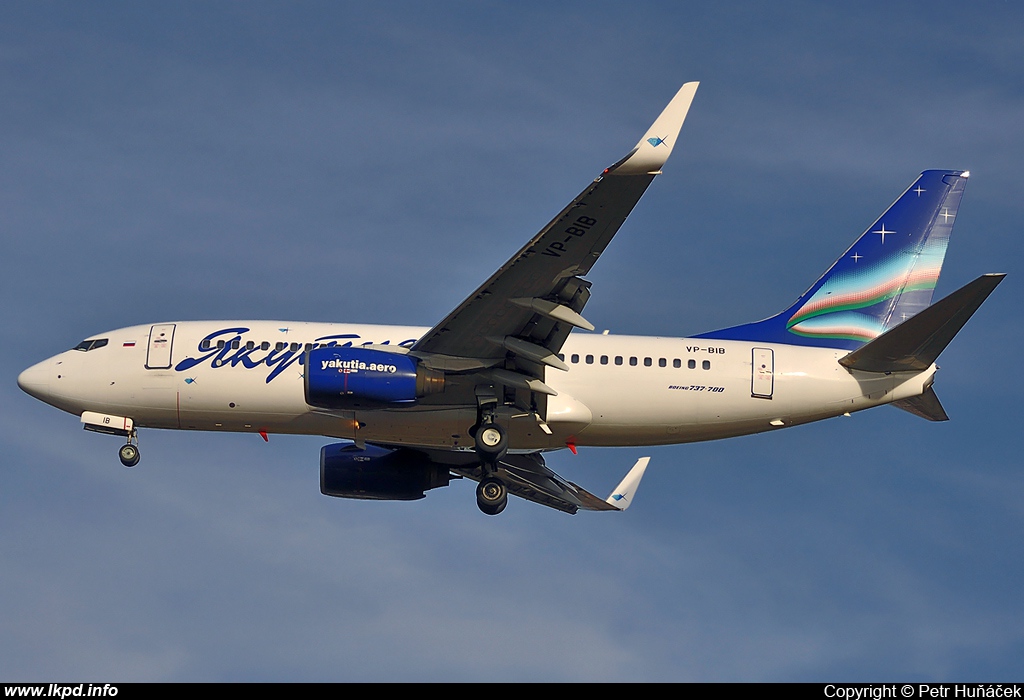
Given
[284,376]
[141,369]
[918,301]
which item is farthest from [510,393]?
[918,301]

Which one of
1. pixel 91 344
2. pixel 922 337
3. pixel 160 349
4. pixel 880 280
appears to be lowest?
pixel 922 337

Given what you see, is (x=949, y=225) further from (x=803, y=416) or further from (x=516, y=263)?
(x=516, y=263)

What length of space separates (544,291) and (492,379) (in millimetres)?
3798

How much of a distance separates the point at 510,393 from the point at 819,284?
10.1 m

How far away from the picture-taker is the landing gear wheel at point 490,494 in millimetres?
34875

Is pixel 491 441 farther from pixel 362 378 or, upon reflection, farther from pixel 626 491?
pixel 626 491

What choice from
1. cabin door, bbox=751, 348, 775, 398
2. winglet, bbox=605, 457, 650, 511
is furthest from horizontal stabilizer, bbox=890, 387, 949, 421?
winglet, bbox=605, 457, 650, 511

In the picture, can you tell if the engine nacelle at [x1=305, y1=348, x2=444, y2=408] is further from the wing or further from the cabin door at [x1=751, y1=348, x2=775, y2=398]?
the cabin door at [x1=751, y1=348, x2=775, y2=398]

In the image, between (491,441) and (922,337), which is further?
(491,441)

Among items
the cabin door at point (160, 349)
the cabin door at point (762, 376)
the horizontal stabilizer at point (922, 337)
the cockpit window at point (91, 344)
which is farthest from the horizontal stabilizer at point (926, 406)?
the cockpit window at point (91, 344)

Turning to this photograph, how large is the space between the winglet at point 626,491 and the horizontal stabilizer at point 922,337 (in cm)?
904

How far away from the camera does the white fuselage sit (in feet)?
110

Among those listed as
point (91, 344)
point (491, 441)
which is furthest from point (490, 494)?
point (91, 344)

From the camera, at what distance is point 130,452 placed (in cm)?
3528
